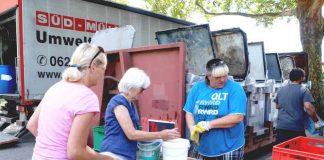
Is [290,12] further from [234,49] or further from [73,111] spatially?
[73,111]

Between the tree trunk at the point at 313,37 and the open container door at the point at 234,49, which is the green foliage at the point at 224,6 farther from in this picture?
the open container door at the point at 234,49

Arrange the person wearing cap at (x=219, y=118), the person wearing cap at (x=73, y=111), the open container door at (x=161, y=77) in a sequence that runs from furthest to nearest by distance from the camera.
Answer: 1. the open container door at (x=161, y=77)
2. the person wearing cap at (x=219, y=118)
3. the person wearing cap at (x=73, y=111)

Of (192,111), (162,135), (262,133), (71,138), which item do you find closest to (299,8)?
(262,133)

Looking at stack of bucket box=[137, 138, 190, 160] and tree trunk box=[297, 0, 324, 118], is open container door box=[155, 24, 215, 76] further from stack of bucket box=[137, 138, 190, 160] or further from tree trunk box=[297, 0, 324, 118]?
tree trunk box=[297, 0, 324, 118]

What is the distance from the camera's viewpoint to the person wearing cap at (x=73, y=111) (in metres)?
1.55

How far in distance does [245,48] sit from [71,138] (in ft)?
11.3

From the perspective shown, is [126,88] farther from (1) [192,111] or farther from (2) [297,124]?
(2) [297,124]

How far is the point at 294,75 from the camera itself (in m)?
3.73

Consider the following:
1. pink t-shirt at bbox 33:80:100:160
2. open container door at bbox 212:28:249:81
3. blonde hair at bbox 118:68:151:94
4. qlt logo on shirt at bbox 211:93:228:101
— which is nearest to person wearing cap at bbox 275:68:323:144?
open container door at bbox 212:28:249:81

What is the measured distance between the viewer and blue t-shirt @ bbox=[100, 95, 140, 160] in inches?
83.8

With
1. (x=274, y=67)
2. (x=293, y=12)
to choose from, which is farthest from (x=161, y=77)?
(x=293, y=12)

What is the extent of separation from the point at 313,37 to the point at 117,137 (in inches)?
319

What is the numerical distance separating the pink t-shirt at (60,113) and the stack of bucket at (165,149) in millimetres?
684

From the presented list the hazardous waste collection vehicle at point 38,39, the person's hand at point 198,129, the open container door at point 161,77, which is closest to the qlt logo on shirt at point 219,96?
the person's hand at point 198,129
